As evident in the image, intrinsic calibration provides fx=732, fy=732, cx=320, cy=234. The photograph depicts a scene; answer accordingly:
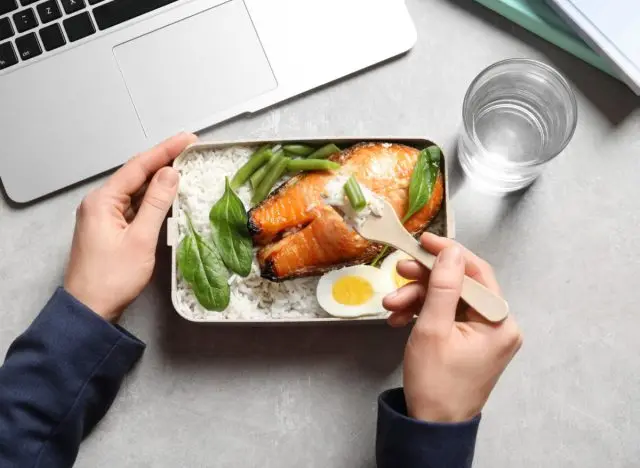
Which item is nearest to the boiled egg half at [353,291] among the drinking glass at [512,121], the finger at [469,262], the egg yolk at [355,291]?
the egg yolk at [355,291]

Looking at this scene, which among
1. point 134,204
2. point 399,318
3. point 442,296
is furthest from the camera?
point 134,204

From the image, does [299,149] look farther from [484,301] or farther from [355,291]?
[484,301]

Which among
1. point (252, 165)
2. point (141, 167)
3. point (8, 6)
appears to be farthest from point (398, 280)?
point (8, 6)

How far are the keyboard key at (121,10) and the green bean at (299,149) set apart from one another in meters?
0.25

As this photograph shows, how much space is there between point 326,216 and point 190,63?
0.28m

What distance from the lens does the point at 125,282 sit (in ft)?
2.91

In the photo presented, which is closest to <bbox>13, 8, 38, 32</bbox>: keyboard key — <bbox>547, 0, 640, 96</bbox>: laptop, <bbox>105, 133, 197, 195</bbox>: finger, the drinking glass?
<bbox>105, 133, 197, 195</bbox>: finger

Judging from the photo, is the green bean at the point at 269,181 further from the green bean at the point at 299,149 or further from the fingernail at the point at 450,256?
the fingernail at the point at 450,256

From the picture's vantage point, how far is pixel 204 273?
887mm

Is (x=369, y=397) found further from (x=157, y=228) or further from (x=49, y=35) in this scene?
(x=49, y=35)

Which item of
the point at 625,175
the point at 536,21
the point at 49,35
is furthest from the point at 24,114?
the point at 625,175

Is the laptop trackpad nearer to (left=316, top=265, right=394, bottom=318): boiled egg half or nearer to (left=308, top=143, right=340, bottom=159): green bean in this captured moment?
(left=308, top=143, right=340, bottom=159): green bean

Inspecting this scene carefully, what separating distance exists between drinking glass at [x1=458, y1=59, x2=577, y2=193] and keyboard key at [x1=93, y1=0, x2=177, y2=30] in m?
0.42

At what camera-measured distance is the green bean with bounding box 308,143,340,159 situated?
907 mm
